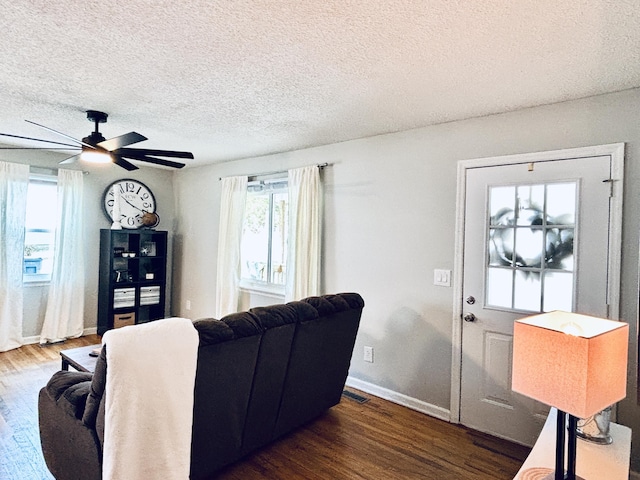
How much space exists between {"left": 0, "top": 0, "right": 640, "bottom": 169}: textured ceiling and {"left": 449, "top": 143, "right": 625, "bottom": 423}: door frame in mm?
368

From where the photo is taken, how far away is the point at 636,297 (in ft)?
7.68

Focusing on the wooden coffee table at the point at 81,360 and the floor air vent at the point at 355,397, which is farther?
the floor air vent at the point at 355,397

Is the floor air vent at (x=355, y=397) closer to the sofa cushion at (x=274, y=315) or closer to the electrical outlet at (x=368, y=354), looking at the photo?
the electrical outlet at (x=368, y=354)

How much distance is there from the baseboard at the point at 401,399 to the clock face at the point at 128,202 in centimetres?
384

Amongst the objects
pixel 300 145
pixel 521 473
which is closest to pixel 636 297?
pixel 521 473

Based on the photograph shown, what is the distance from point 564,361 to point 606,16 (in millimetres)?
1483

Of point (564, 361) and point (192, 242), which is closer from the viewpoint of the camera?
point (564, 361)

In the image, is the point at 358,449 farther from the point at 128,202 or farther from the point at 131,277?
the point at 128,202

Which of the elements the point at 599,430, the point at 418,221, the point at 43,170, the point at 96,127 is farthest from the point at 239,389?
the point at 43,170

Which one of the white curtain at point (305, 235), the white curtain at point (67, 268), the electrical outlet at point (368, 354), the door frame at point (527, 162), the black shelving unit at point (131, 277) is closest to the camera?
the door frame at point (527, 162)

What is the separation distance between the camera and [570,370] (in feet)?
3.95

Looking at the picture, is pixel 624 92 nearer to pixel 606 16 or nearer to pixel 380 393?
pixel 606 16

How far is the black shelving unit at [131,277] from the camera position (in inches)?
199

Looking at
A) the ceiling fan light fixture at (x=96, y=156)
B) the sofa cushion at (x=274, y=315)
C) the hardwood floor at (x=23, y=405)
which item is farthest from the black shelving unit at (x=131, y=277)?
the sofa cushion at (x=274, y=315)
